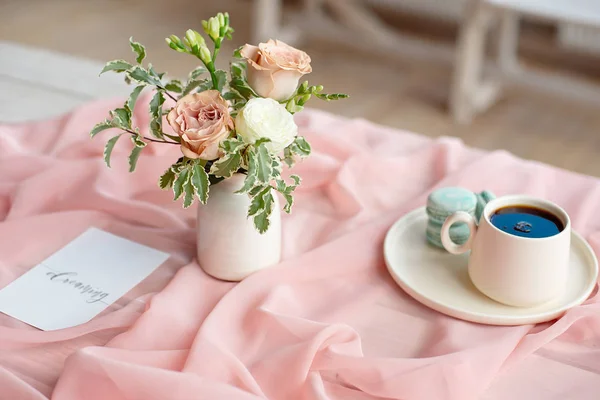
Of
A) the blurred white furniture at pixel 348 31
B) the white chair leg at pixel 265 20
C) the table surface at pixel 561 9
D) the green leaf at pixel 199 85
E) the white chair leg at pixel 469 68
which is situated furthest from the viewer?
the white chair leg at pixel 265 20

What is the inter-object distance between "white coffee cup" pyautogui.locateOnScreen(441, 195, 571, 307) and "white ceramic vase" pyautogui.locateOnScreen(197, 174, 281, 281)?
0.24 metres

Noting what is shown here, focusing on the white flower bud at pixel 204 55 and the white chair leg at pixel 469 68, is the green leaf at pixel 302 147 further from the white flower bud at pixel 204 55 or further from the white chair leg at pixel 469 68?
the white chair leg at pixel 469 68

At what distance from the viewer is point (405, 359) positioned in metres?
0.85

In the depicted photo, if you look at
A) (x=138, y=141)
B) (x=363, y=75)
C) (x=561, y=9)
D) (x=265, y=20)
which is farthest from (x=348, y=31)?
(x=138, y=141)

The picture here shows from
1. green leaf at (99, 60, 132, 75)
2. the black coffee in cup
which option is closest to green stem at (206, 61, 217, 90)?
green leaf at (99, 60, 132, 75)

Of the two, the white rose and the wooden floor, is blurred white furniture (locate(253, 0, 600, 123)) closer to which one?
the wooden floor

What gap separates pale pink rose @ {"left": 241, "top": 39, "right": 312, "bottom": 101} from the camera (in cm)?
87

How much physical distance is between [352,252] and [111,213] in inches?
15.1

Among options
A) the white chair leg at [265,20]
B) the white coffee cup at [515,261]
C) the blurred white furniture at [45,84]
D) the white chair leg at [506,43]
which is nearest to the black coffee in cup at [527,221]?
the white coffee cup at [515,261]

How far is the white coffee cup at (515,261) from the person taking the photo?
35.1 inches

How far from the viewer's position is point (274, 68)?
2.87ft

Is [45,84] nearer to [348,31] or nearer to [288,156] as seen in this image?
[288,156]

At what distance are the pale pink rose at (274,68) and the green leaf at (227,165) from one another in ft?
0.31

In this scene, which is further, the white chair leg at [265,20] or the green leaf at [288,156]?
the white chair leg at [265,20]
